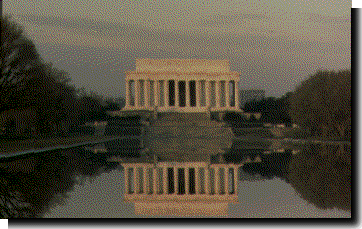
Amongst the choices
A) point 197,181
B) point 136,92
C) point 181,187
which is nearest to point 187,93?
point 136,92

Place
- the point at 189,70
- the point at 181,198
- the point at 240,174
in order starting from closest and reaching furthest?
the point at 181,198 → the point at 240,174 → the point at 189,70

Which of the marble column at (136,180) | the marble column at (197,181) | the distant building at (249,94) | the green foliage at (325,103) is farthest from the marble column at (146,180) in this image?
the distant building at (249,94)

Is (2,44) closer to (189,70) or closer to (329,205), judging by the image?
(329,205)

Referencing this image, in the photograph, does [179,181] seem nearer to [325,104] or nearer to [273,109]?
[325,104]

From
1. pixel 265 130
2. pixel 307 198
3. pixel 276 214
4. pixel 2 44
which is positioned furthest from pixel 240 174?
pixel 265 130

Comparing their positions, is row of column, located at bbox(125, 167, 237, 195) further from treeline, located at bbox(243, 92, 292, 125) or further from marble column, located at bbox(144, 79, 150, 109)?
marble column, located at bbox(144, 79, 150, 109)

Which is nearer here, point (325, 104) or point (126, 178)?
point (126, 178)

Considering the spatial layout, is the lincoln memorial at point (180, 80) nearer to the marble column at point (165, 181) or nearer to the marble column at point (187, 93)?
the marble column at point (187, 93)
